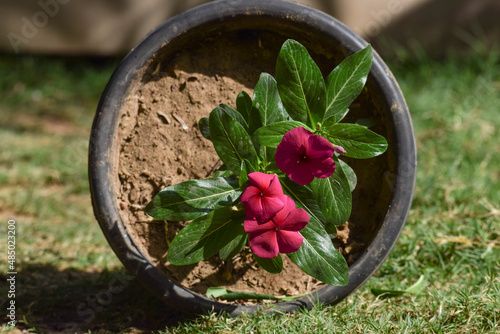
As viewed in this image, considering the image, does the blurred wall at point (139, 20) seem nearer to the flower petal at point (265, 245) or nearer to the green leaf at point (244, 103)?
the green leaf at point (244, 103)

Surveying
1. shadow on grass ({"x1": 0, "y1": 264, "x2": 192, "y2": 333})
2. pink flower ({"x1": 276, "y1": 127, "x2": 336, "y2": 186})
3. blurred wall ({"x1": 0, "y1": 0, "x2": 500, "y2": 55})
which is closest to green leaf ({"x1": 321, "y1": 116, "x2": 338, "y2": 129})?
pink flower ({"x1": 276, "y1": 127, "x2": 336, "y2": 186})

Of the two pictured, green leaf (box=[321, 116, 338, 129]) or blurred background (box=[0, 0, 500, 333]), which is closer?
green leaf (box=[321, 116, 338, 129])

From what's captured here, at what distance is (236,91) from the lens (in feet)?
4.84

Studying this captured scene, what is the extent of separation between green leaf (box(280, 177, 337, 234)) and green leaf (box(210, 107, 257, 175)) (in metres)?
0.10

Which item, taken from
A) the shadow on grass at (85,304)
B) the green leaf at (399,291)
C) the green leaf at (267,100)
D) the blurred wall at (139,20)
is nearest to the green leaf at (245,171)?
the green leaf at (267,100)

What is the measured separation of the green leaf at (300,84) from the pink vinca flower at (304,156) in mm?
112

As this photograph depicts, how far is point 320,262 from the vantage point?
→ 1.21 metres

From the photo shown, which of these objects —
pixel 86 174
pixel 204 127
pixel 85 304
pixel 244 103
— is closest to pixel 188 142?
pixel 204 127

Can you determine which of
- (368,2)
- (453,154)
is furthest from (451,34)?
(453,154)

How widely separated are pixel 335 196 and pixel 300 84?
0.87 ft

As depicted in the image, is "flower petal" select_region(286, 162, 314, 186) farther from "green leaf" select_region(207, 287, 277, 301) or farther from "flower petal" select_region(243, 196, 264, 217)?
"green leaf" select_region(207, 287, 277, 301)

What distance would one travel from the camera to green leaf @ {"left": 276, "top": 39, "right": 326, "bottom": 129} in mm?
1219

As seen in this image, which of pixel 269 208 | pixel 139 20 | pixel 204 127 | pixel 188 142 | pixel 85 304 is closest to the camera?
pixel 269 208

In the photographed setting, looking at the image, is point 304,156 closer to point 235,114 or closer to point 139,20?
point 235,114
